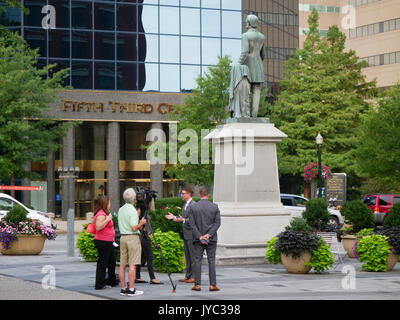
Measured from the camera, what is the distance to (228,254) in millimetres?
18281

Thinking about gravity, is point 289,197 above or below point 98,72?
below

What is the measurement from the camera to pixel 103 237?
44.9 feet

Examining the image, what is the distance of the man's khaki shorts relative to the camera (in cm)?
1279

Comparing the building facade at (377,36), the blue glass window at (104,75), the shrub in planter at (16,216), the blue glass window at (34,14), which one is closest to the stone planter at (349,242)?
the shrub in planter at (16,216)

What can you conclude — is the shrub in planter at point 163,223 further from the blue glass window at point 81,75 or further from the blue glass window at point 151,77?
the blue glass window at point 151,77

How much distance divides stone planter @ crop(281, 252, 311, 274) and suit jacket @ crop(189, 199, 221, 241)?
345 cm

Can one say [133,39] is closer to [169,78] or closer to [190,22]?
[169,78]

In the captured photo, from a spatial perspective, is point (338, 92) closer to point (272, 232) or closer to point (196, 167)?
point (196, 167)

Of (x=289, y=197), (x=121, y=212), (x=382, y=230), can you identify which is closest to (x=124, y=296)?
(x=121, y=212)

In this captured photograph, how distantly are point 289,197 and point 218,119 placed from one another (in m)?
8.88

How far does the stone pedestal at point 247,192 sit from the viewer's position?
18.4 meters

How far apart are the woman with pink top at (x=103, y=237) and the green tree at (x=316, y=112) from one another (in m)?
36.4

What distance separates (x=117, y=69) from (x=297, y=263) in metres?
38.4

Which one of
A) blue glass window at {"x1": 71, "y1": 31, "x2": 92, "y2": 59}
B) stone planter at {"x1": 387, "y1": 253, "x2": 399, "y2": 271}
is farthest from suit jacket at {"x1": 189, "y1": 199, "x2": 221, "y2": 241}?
blue glass window at {"x1": 71, "y1": 31, "x2": 92, "y2": 59}
